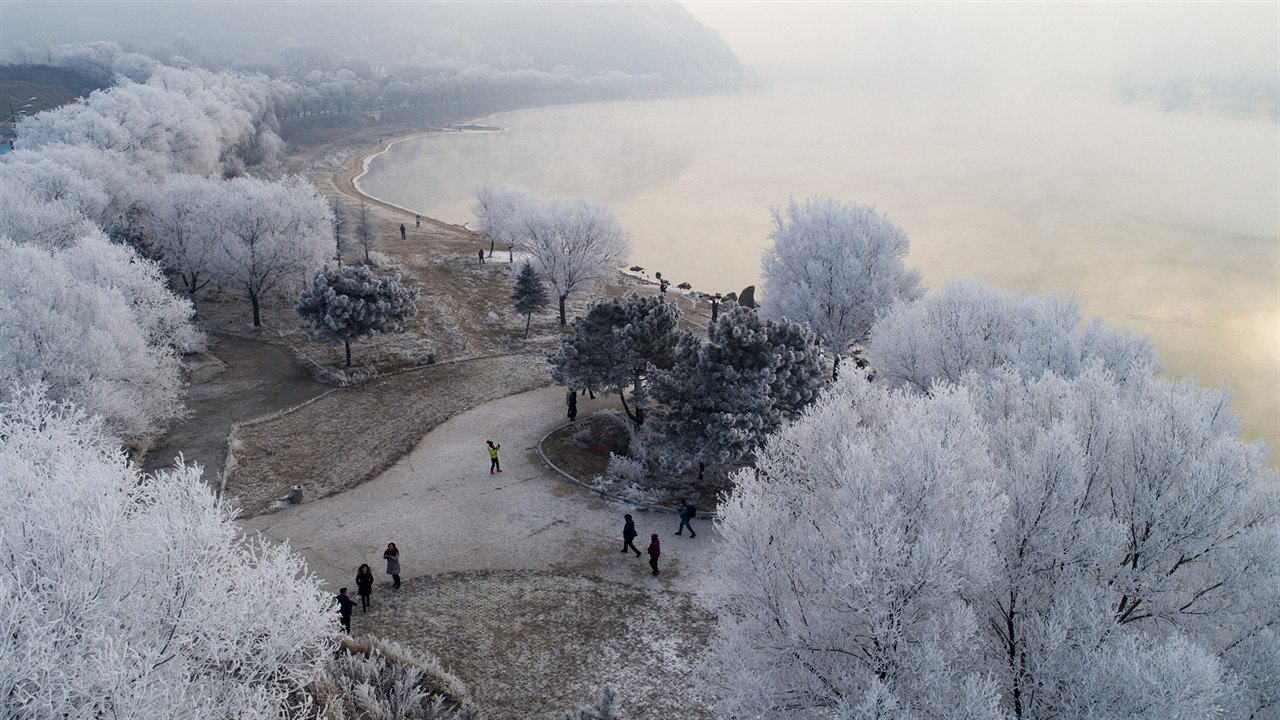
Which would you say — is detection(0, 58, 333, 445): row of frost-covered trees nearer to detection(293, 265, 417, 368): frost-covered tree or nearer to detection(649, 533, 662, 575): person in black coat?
detection(293, 265, 417, 368): frost-covered tree

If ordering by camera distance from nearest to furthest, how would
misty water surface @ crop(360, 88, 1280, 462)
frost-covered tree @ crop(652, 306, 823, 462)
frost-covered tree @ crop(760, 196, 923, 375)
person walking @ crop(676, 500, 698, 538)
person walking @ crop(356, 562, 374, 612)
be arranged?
person walking @ crop(356, 562, 374, 612) → person walking @ crop(676, 500, 698, 538) → frost-covered tree @ crop(652, 306, 823, 462) → frost-covered tree @ crop(760, 196, 923, 375) → misty water surface @ crop(360, 88, 1280, 462)

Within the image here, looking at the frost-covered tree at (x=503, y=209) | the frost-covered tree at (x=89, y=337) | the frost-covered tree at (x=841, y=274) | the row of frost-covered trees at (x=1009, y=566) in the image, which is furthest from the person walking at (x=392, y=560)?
the frost-covered tree at (x=503, y=209)

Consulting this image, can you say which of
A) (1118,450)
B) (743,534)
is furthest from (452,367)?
(1118,450)

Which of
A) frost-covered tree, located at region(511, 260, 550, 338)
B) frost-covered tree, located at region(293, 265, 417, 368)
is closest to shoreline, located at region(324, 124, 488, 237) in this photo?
frost-covered tree, located at region(511, 260, 550, 338)

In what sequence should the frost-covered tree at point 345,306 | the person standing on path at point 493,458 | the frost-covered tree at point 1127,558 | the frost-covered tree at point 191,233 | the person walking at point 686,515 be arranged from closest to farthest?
the frost-covered tree at point 1127,558 → the person walking at point 686,515 → the person standing on path at point 493,458 → the frost-covered tree at point 345,306 → the frost-covered tree at point 191,233

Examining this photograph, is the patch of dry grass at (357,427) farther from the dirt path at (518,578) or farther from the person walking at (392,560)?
the person walking at (392,560)
